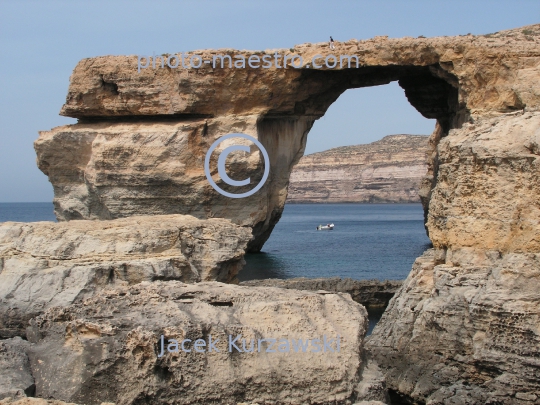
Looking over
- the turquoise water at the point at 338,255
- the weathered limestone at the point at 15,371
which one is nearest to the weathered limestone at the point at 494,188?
the weathered limestone at the point at 15,371

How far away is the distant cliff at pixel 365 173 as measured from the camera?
A: 3034 inches

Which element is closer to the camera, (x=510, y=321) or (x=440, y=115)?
(x=510, y=321)

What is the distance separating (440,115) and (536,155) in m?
16.3

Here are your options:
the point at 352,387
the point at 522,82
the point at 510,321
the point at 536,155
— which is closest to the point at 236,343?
the point at 352,387

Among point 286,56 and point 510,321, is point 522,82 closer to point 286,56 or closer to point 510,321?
point 510,321

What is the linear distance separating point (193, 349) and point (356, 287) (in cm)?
1216

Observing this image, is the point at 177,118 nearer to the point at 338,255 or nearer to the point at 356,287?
the point at 356,287

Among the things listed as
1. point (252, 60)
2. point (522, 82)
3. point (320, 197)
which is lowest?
point (320, 197)

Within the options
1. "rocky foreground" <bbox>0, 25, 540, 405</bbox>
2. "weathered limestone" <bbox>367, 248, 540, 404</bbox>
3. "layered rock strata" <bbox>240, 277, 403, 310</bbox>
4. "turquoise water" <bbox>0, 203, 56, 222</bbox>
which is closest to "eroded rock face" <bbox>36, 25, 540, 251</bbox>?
"rocky foreground" <bbox>0, 25, 540, 405</bbox>

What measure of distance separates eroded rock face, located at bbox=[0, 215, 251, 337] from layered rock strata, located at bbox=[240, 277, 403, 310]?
631cm

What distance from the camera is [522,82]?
1565 centimetres

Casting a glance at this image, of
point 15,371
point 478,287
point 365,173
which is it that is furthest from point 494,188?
point 365,173

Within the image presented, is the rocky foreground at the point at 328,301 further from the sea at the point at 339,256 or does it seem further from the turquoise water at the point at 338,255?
the turquoise water at the point at 338,255

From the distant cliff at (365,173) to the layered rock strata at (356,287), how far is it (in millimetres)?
54048
